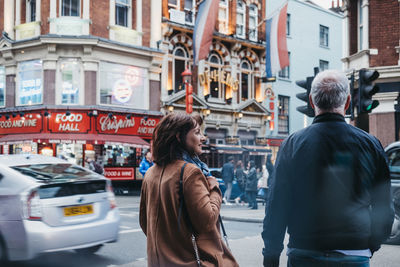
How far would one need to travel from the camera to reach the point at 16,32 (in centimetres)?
2669

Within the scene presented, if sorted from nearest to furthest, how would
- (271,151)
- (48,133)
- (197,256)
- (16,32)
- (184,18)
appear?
(197,256) → (48,133) → (16,32) → (184,18) → (271,151)

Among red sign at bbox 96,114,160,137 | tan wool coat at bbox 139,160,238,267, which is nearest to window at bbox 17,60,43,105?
red sign at bbox 96,114,160,137

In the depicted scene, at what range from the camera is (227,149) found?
29672 millimetres

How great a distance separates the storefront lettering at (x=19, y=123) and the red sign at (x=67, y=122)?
986 mm

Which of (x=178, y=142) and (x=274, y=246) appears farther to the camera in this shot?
(x=178, y=142)

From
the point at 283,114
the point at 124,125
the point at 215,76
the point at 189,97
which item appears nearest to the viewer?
the point at 124,125

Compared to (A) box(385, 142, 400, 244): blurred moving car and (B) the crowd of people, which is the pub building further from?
(A) box(385, 142, 400, 244): blurred moving car

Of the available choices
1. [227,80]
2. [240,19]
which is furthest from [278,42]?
[240,19]

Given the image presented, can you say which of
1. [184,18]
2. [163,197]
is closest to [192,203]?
[163,197]

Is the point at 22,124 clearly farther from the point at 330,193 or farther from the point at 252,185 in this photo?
the point at 330,193

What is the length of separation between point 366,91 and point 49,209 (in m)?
6.12

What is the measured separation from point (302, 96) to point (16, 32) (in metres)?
20.9

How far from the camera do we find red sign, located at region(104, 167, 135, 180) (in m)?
25.6

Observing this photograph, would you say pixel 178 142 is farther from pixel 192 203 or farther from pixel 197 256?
pixel 197 256
